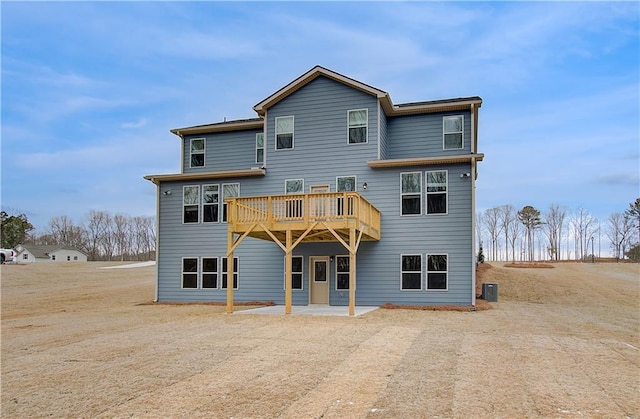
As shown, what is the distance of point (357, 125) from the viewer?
19.3m

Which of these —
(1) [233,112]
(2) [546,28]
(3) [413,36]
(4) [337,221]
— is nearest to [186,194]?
(1) [233,112]

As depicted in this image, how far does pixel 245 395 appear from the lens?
677 cm

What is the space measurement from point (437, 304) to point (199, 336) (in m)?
9.46

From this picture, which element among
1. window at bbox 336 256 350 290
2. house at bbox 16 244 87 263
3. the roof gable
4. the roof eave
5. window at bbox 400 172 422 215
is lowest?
house at bbox 16 244 87 263

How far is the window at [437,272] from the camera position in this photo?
58.6ft

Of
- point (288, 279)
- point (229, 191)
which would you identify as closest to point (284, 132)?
point (229, 191)

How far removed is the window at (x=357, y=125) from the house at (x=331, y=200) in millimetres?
38

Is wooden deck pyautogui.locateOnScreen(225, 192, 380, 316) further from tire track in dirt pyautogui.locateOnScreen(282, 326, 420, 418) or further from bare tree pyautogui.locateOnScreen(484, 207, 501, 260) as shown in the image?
bare tree pyautogui.locateOnScreen(484, 207, 501, 260)

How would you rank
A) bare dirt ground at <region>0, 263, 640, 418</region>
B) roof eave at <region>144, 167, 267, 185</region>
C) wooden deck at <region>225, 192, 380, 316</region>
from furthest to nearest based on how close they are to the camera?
1. roof eave at <region>144, 167, 267, 185</region>
2. wooden deck at <region>225, 192, 380, 316</region>
3. bare dirt ground at <region>0, 263, 640, 418</region>

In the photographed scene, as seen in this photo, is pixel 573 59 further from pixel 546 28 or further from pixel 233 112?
pixel 233 112

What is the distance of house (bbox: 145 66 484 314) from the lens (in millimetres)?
17797

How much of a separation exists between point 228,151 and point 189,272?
5468mm

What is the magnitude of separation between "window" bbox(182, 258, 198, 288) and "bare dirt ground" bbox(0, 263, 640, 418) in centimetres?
484

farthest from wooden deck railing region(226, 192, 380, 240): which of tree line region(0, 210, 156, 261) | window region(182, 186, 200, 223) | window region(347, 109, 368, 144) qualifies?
tree line region(0, 210, 156, 261)
